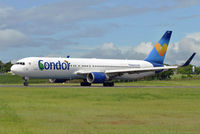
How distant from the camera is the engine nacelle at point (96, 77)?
57.6m

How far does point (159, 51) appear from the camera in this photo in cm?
7156

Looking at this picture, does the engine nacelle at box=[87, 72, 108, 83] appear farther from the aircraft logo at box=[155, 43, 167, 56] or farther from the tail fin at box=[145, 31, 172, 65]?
the aircraft logo at box=[155, 43, 167, 56]

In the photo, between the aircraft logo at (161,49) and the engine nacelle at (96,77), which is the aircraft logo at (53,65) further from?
the aircraft logo at (161,49)

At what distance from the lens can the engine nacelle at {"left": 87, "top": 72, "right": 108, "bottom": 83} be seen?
57594mm

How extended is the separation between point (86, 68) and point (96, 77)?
3.37 meters

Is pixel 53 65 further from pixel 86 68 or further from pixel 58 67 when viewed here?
pixel 86 68

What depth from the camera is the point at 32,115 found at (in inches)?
767

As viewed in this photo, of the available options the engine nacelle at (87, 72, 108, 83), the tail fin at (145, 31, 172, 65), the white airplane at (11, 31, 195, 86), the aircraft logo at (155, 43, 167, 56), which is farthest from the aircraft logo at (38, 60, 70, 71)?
the aircraft logo at (155, 43, 167, 56)

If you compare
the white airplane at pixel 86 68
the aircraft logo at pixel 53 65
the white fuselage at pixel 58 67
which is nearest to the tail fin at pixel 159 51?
the white airplane at pixel 86 68

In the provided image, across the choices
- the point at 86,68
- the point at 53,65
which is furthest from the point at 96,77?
the point at 53,65

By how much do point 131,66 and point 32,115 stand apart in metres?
48.7

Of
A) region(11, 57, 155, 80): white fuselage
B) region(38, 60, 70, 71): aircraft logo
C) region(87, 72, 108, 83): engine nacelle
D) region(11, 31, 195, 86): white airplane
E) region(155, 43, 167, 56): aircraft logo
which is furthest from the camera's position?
region(155, 43, 167, 56): aircraft logo

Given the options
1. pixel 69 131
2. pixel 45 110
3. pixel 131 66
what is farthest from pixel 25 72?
pixel 69 131

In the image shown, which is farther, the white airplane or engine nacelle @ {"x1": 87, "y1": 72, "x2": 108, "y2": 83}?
engine nacelle @ {"x1": 87, "y1": 72, "x2": 108, "y2": 83}
